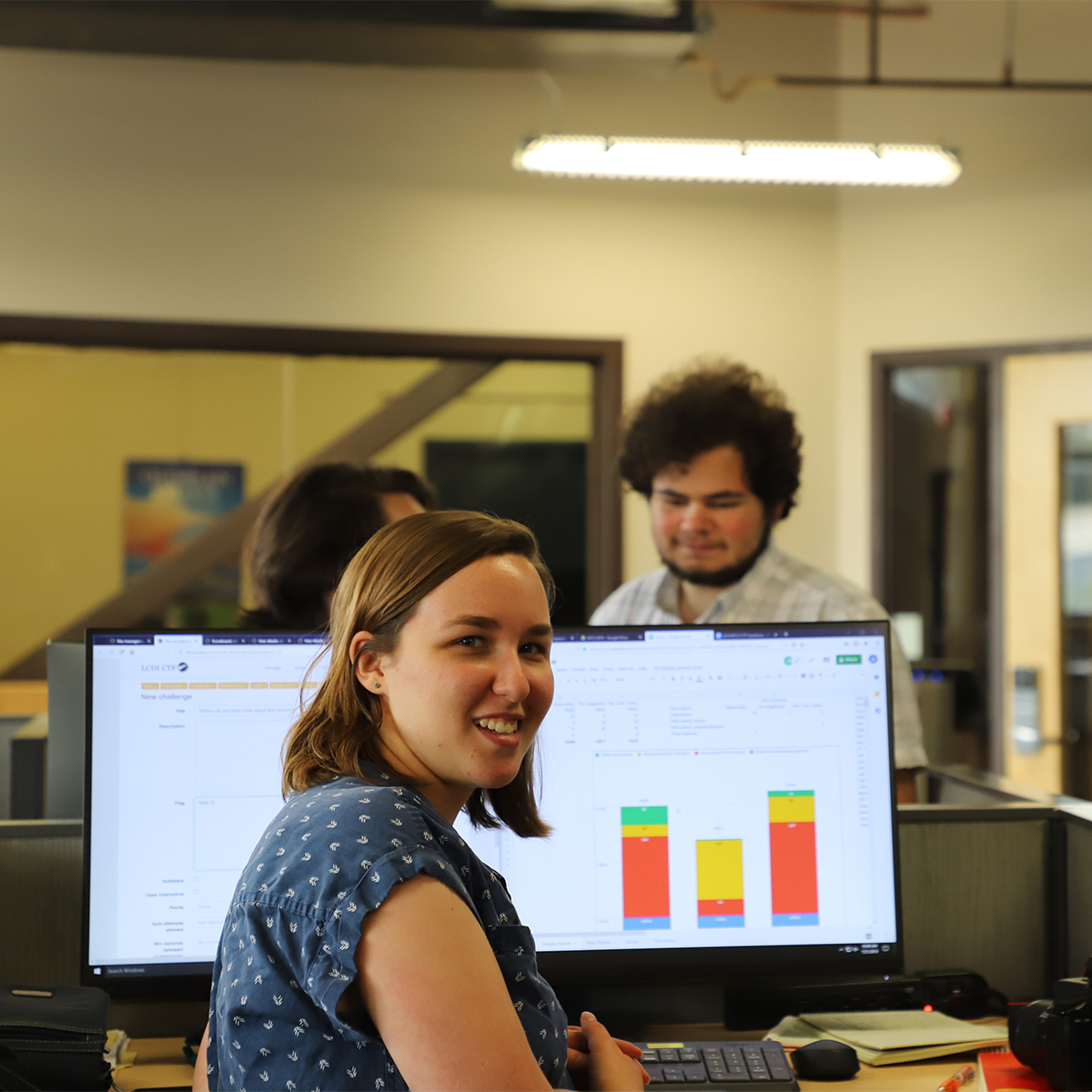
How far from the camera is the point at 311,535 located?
2082 millimetres

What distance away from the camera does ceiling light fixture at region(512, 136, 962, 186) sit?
139 inches

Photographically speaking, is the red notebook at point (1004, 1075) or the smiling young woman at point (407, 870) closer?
the smiling young woman at point (407, 870)

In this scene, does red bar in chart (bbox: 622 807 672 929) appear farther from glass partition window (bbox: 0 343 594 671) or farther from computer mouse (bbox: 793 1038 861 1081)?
glass partition window (bbox: 0 343 594 671)

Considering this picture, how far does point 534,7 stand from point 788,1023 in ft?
9.30

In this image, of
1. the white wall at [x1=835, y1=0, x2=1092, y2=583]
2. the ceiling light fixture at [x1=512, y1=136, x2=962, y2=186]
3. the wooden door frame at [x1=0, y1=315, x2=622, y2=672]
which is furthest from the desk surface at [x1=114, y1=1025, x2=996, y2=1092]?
the white wall at [x1=835, y1=0, x2=1092, y2=583]

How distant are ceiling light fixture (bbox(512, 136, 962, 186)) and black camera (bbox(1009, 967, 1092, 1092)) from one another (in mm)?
2753

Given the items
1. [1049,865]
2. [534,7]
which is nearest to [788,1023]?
[1049,865]

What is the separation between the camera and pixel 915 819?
1.60 m

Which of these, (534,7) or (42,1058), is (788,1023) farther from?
(534,7)

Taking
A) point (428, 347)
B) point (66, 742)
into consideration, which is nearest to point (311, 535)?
point (66, 742)

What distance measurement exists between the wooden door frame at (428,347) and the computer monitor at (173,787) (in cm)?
303

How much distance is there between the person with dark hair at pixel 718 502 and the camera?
2438 mm

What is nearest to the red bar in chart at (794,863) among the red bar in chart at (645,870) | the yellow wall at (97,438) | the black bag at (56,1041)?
the red bar in chart at (645,870)

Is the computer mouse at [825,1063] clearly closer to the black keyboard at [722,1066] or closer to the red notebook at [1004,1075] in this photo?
the black keyboard at [722,1066]
